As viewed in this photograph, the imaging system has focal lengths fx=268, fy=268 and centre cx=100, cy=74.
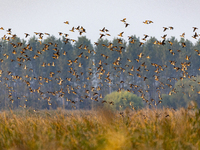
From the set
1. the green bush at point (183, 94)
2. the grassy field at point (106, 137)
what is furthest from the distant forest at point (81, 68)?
the grassy field at point (106, 137)

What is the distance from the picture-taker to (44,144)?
4.50m

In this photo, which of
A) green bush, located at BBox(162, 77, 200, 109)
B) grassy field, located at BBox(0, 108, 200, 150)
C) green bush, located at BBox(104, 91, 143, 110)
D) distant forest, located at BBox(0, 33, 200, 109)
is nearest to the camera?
grassy field, located at BBox(0, 108, 200, 150)

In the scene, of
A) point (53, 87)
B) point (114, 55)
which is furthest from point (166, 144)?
point (114, 55)

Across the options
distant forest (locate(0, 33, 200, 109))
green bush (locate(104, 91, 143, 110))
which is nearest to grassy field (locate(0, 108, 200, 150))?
green bush (locate(104, 91, 143, 110))

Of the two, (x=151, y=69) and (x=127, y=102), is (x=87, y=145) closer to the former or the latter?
(x=127, y=102)

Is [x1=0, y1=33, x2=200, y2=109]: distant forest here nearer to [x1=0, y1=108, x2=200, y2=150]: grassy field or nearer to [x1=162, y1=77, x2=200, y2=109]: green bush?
[x1=162, y1=77, x2=200, y2=109]: green bush

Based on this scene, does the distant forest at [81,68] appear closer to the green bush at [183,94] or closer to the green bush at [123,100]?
the green bush at [183,94]

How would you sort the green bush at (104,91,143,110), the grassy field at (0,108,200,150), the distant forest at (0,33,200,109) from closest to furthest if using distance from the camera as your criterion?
the grassy field at (0,108,200,150), the green bush at (104,91,143,110), the distant forest at (0,33,200,109)

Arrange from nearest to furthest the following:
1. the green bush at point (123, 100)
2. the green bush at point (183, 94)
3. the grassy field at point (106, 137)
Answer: the grassy field at point (106, 137)
the green bush at point (123, 100)
the green bush at point (183, 94)

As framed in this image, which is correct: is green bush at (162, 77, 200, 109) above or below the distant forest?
below

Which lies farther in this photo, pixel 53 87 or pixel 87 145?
pixel 53 87

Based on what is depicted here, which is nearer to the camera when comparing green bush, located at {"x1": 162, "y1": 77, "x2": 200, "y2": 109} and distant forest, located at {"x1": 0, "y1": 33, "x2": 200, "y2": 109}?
green bush, located at {"x1": 162, "y1": 77, "x2": 200, "y2": 109}

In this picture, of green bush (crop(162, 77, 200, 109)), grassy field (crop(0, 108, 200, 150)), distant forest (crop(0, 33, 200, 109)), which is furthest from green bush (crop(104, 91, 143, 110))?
grassy field (crop(0, 108, 200, 150))

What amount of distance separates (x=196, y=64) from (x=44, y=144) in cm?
6050
